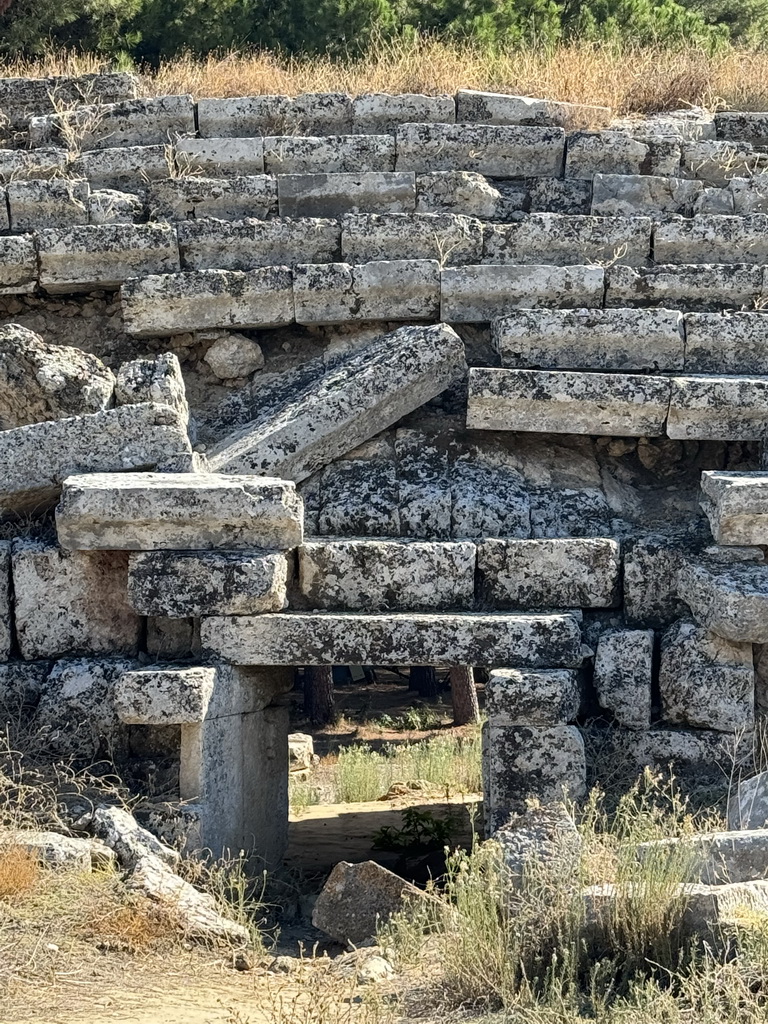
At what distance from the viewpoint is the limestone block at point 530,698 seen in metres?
6.86

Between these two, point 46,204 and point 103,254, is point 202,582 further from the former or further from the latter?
point 46,204

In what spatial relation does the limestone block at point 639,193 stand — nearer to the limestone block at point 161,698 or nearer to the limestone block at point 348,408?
the limestone block at point 348,408

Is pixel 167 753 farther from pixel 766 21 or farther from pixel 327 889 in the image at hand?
pixel 766 21

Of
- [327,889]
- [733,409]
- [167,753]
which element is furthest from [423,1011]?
[733,409]

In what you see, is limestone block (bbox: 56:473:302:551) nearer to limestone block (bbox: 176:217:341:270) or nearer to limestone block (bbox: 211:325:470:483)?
limestone block (bbox: 211:325:470:483)

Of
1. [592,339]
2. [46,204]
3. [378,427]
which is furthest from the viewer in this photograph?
[46,204]

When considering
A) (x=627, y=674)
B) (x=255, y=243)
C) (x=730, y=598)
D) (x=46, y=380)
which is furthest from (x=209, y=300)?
(x=730, y=598)

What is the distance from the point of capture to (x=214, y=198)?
29.2 ft

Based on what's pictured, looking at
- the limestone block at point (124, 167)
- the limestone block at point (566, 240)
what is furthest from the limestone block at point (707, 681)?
the limestone block at point (124, 167)

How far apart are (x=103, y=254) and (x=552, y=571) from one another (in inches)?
143

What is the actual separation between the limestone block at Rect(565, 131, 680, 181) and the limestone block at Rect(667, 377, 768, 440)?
2.20 m

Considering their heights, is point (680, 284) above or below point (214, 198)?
below

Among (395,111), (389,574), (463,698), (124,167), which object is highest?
(395,111)

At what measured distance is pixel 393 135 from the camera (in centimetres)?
918
